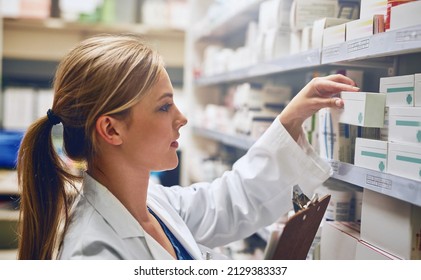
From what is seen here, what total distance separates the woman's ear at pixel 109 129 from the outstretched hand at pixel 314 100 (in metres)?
0.48

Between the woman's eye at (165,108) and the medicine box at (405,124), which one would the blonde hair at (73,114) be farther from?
the medicine box at (405,124)

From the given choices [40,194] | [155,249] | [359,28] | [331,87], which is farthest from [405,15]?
[40,194]

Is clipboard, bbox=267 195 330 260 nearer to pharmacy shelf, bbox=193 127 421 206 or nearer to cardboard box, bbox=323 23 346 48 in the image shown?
pharmacy shelf, bbox=193 127 421 206

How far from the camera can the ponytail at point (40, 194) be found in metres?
1.26

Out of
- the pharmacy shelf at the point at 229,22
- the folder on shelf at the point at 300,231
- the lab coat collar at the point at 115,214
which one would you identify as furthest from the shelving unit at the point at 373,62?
the lab coat collar at the point at 115,214

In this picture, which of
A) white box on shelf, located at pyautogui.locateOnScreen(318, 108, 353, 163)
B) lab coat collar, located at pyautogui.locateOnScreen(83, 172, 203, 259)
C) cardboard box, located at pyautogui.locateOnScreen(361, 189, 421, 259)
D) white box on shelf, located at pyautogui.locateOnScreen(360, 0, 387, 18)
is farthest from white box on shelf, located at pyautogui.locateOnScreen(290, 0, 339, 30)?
→ lab coat collar, located at pyautogui.locateOnScreen(83, 172, 203, 259)

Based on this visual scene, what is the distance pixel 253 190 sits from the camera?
60.5 inches

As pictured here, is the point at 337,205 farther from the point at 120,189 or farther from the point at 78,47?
the point at 78,47

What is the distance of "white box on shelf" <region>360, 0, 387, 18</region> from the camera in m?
1.21

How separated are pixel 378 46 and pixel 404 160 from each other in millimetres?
Result: 256
